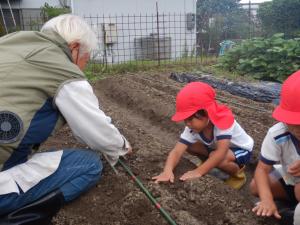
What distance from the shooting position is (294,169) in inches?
95.0

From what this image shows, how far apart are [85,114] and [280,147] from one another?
116 cm

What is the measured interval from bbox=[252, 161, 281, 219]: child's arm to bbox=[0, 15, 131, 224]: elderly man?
3.05 feet

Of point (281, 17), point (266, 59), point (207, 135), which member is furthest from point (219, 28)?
point (207, 135)

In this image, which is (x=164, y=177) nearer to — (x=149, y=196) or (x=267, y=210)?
(x=149, y=196)

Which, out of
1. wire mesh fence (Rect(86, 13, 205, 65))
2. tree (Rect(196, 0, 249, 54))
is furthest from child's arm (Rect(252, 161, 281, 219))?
tree (Rect(196, 0, 249, 54))

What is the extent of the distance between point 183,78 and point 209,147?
5.00m

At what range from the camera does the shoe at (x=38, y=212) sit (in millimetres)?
2314

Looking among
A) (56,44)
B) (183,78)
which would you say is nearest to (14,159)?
(56,44)

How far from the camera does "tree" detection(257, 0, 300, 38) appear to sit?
49.9ft

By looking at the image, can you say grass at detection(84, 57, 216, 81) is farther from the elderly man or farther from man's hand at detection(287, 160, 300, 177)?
man's hand at detection(287, 160, 300, 177)

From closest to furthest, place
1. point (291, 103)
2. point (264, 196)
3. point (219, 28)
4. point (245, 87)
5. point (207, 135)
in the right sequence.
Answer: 1. point (291, 103)
2. point (264, 196)
3. point (207, 135)
4. point (245, 87)
5. point (219, 28)

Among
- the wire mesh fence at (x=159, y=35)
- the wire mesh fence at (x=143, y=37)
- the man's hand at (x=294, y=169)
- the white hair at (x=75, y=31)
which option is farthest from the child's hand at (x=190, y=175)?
the wire mesh fence at (x=143, y=37)

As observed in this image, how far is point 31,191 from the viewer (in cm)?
244

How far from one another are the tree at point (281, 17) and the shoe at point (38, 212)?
45.6ft
